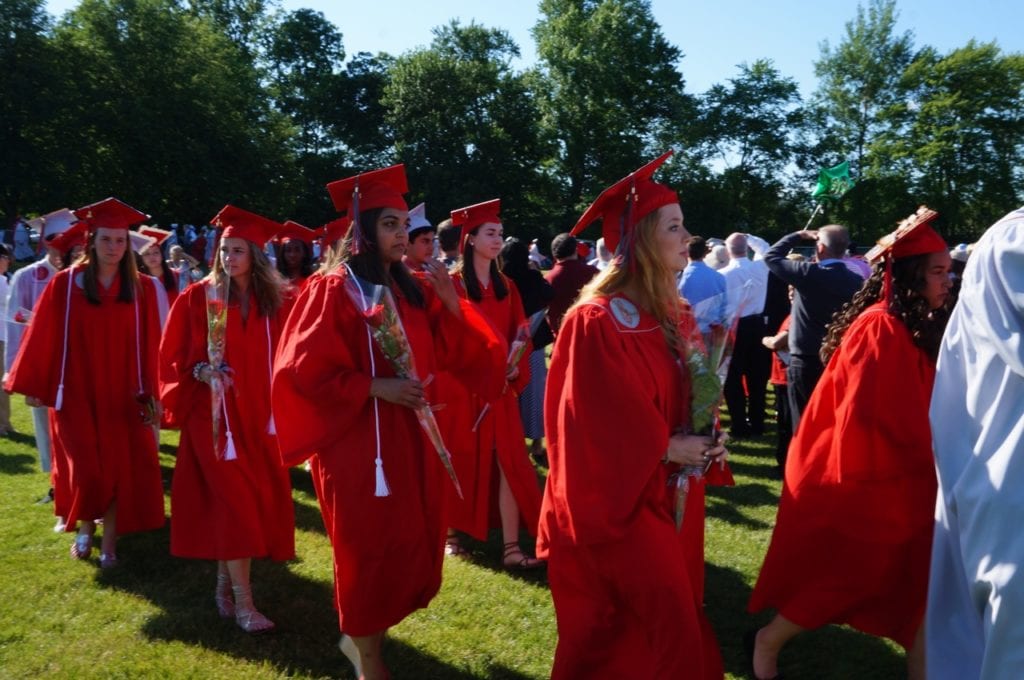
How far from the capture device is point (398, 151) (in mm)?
49938

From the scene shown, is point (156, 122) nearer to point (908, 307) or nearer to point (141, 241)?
point (141, 241)

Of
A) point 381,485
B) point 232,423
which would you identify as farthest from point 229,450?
point 381,485

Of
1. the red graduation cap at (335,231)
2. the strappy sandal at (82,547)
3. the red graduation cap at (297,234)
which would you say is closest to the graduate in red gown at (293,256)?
the red graduation cap at (297,234)

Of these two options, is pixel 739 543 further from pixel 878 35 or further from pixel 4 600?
pixel 878 35

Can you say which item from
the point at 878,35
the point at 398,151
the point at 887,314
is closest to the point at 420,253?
the point at 887,314

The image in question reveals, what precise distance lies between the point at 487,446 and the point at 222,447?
172 centimetres

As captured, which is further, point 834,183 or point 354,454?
point 834,183

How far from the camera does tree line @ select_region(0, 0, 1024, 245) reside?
40469mm

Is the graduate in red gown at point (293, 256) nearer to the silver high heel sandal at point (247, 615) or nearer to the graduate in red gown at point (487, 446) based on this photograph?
the graduate in red gown at point (487, 446)

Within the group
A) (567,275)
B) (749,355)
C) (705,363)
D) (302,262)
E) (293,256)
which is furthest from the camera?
(749,355)

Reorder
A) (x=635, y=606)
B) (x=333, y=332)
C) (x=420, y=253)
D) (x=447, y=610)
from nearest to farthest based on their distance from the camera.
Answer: (x=635, y=606), (x=333, y=332), (x=447, y=610), (x=420, y=253)

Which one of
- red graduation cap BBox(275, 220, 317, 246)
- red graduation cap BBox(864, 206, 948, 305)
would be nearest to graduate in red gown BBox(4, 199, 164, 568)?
red graduation cap BBox(275, 220, 317, 246)

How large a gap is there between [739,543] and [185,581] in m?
3.63

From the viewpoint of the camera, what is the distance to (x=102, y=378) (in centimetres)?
561
